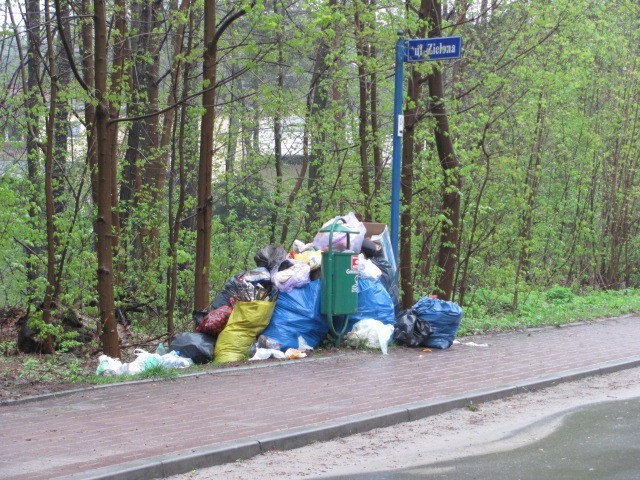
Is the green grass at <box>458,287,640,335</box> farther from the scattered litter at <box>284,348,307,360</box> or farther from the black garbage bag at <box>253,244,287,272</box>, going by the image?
the scattered litter at <box>284,348,307,360</box>

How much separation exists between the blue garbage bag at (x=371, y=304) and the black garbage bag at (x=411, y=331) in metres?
0.17

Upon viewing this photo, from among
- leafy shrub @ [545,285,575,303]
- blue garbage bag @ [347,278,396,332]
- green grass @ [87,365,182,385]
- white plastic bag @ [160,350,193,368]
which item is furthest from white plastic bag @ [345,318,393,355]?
leafy shrub @ [545,285,575,303]

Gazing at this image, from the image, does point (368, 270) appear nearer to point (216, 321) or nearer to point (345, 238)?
point (345, 238)

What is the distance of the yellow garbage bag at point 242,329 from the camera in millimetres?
11211

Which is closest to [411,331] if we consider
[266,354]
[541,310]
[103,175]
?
[266,354]

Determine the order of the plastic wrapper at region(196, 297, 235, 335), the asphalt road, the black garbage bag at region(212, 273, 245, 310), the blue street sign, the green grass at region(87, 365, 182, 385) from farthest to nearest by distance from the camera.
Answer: the blue street sign → the black garbage bag at region(212, 273, 245, 310) → the plastic wrapper at region(196, 297, 235, 335) → the green grass at region(87, 365, 182, 385) → the asphalt road

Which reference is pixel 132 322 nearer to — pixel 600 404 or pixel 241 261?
pixel 241 261

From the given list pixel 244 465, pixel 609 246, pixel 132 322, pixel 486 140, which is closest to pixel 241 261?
pixel 132 322

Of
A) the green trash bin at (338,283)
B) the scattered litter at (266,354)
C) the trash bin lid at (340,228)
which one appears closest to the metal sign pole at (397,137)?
the trash bin lid at (340,228)

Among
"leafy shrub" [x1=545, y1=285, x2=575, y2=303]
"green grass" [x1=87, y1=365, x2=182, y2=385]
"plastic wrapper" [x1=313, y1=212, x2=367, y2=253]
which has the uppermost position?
"plastic wrapper" [x1=313, y1=212, x2=367, y2=253]

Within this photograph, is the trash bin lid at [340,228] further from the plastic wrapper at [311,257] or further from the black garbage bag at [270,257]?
the black garbage bag at [270,257]

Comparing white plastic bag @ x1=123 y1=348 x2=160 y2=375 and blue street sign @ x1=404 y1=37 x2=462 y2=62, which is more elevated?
blue street sign @ x1=404 y1=37 x2=462 y2=62

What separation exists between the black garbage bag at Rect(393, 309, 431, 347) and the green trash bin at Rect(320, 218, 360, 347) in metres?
0.95

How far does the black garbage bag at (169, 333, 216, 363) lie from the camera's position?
11258 millimetres
